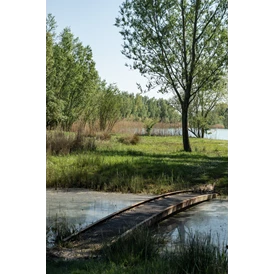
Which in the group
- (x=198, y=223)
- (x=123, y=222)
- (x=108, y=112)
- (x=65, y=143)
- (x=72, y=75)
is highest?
(x=72, y=75)

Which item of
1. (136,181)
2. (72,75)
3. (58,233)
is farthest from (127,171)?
(72,75)

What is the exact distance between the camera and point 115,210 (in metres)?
4.95

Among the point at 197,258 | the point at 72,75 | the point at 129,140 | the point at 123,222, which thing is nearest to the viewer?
the point at 197,258

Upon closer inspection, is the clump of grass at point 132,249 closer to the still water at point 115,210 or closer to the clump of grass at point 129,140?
the still water at point 115,210

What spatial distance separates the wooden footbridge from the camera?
10.3 feet

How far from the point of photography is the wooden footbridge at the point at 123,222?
3.13 m

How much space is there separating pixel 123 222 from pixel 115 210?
1008 millimetres

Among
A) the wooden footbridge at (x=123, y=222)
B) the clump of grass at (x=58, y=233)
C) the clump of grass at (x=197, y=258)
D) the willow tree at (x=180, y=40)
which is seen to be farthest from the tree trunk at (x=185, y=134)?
the clump of grass at (x=197, y=258)

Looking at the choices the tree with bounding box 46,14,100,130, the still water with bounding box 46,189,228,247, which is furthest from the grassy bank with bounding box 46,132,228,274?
the tree with bounding box 46,14,100,130

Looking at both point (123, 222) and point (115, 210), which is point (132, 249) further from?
point (115, 210)

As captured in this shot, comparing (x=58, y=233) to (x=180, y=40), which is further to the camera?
(x=180, y=40)
